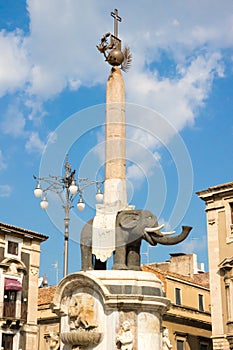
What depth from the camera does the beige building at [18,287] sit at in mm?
36531

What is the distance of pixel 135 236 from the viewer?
16.1 meters

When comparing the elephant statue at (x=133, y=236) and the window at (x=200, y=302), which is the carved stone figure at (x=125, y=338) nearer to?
the elephant statue at (x=133, y=236)

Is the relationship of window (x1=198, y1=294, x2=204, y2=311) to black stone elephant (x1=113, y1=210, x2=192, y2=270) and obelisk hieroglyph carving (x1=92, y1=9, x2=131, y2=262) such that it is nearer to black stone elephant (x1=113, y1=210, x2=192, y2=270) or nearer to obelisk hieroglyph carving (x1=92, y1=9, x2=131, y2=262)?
obelisk hieroglyph carving (x1=92, y1=9, x2=131, y2=262)

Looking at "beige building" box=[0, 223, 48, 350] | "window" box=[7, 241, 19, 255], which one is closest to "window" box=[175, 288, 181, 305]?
"beige building" box=[0, 223, 48, 350]

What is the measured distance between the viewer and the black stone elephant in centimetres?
1599

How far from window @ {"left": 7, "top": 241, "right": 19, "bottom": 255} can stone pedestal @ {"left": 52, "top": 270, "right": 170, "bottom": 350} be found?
22849 millimetres

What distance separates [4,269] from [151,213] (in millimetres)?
22283

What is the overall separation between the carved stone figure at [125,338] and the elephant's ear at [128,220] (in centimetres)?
254

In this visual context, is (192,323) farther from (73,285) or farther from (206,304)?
(73,285)

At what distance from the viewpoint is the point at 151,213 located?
16391mm

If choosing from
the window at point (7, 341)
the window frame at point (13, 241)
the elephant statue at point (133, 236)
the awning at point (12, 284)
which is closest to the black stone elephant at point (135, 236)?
the elephant statue at point (133, 236)

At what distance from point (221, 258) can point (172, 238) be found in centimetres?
1786

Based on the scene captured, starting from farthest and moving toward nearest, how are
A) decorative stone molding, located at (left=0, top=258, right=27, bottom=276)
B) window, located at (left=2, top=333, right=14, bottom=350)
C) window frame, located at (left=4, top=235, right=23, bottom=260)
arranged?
window frame, located at (left=4, top=235, right=23, bottom=260), decorative stone molding, located at (left=0, top=258, right=27, bottom=276), window, located at (left=2, top=333, right=14, bottom=350)

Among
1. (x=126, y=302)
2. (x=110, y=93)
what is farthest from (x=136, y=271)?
(x=110, y=93)
